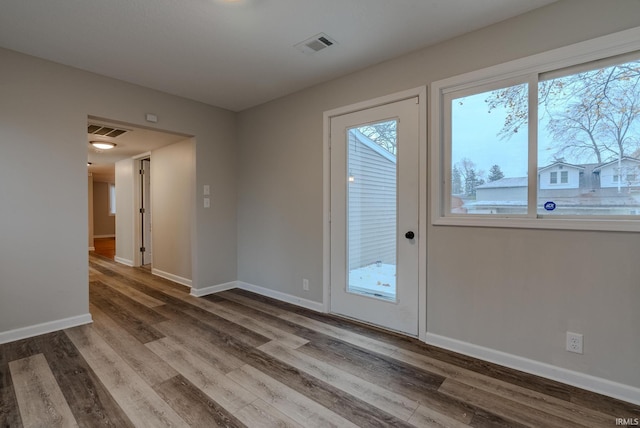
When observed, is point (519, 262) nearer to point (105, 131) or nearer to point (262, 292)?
point (262, 292)

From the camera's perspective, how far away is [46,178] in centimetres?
286

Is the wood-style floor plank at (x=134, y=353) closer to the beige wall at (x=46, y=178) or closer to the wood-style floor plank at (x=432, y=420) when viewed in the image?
the beige wall at (x=46, y=178)

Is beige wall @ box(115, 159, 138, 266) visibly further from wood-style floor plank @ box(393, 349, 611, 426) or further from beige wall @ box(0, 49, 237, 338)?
wood-style floor plank @ box(393, 349, 611, 426)

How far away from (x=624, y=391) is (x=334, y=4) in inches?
125

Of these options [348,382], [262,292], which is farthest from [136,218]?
[348,382]

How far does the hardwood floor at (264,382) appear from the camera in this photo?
171 cm

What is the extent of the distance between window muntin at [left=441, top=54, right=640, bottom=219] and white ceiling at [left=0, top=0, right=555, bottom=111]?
23.9 inches

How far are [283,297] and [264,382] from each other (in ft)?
5.85

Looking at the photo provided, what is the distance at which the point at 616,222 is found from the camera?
1864 millimetres

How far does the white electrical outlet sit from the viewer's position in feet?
6.51

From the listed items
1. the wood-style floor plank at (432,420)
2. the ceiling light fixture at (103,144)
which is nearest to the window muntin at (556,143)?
the wood-style floor plank at (432,420)

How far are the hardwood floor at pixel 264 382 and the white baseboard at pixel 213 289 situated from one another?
94 cm

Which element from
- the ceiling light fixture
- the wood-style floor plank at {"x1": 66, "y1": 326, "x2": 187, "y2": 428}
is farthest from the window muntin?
the ceiling light fixture

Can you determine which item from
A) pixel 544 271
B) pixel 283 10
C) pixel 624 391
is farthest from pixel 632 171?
pixel 283 10
